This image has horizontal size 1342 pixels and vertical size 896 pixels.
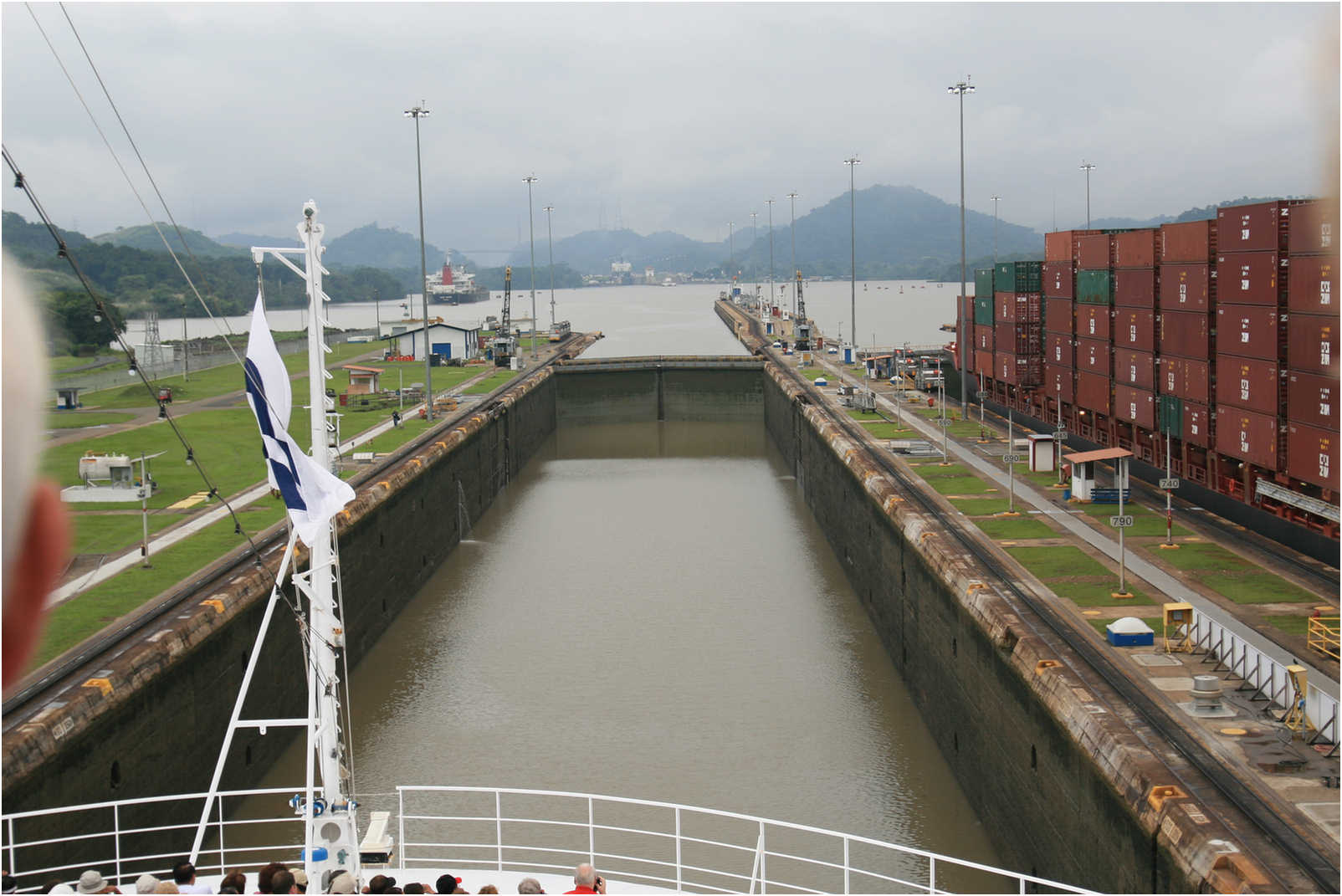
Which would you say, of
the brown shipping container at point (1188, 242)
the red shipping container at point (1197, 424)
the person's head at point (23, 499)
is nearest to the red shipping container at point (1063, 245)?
the brown shipping container at point (1188, 242)

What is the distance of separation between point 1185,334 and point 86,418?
50416 mm

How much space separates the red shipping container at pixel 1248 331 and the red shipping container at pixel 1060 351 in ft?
43.8

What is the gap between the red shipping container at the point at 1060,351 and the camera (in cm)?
4812

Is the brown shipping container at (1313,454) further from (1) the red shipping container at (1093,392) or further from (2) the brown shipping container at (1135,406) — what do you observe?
(1) the red shipping container at (1093,392)

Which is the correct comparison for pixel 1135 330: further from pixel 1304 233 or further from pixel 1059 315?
pixel 1304 233

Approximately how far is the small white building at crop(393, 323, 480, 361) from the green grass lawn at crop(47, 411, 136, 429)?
4116 centimetres

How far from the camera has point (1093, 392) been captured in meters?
45.1

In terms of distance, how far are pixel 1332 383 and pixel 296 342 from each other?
334 feet

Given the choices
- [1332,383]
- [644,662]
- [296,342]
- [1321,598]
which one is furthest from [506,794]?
[296,342]

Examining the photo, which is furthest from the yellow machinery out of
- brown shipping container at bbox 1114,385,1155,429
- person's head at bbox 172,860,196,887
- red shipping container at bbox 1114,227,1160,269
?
red shipping container at bbox 1114,227,1160,269

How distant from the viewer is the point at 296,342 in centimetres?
11606

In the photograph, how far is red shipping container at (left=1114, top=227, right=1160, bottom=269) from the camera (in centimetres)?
4022

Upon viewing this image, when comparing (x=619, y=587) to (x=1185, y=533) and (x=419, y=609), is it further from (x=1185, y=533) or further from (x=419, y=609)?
(x=1185, y=533)

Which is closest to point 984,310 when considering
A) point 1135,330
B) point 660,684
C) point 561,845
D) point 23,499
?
point 1135,330
